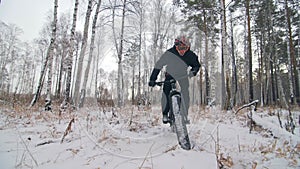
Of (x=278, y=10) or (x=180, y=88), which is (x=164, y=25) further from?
(x=180, y=88)

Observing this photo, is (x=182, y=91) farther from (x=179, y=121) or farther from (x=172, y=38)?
(x=172, y=38)

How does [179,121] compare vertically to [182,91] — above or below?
below

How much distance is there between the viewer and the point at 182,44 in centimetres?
299

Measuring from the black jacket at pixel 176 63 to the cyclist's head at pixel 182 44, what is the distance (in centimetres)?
5

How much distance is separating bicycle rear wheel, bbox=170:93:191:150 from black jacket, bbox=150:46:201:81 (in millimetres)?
523

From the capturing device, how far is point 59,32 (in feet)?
74.0

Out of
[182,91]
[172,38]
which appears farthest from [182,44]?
A: [172,38]

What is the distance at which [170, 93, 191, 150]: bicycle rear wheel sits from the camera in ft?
7.39

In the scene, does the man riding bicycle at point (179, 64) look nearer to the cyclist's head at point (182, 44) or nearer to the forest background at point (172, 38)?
the cyclist's head at point (182, 44)

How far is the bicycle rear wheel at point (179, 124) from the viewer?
7.39ft

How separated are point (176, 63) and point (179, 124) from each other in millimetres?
1088

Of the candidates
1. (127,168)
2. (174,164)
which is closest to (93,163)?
(127,168)

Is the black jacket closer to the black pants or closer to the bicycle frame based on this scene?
the black pants

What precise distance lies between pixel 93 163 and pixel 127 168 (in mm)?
371
